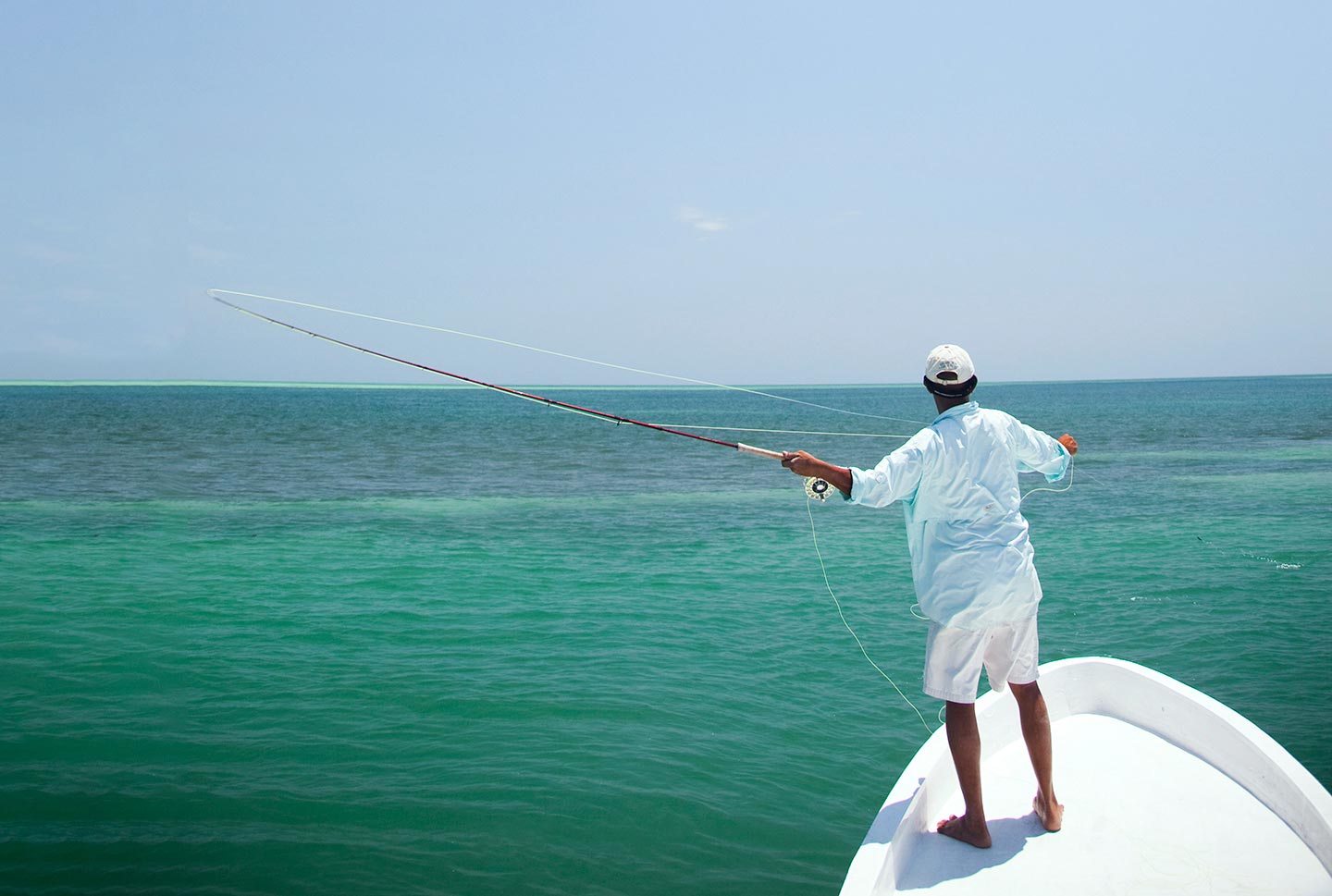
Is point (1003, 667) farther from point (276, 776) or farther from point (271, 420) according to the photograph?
point (271, 420)

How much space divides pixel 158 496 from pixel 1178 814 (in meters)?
18.3

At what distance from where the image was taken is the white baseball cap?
3.24 meters

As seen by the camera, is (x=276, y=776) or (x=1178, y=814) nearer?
(x=1178, y=814)

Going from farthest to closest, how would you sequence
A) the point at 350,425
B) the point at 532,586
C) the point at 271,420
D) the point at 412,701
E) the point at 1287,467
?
the point at 271,420 < the point at 350,425 < the point at 1287,467 < the point at 532,586 < the point at 412,701

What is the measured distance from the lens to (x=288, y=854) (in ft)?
14.8

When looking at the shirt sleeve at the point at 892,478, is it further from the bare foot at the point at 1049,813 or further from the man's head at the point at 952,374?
the bare foot at the point at 1049,813

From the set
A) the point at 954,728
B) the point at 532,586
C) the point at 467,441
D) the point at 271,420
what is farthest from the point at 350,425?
the point at 954,728

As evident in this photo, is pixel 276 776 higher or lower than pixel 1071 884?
lower

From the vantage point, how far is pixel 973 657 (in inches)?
125

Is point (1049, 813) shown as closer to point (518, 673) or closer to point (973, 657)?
point (973, 657)

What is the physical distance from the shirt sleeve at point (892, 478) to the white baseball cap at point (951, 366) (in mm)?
272

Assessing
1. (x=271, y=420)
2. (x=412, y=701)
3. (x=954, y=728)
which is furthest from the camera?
(x=271, y=420)

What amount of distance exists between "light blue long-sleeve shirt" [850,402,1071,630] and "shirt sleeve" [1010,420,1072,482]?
14cm

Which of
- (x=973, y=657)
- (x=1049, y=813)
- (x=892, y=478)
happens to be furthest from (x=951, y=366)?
(x=1049, y=813)
